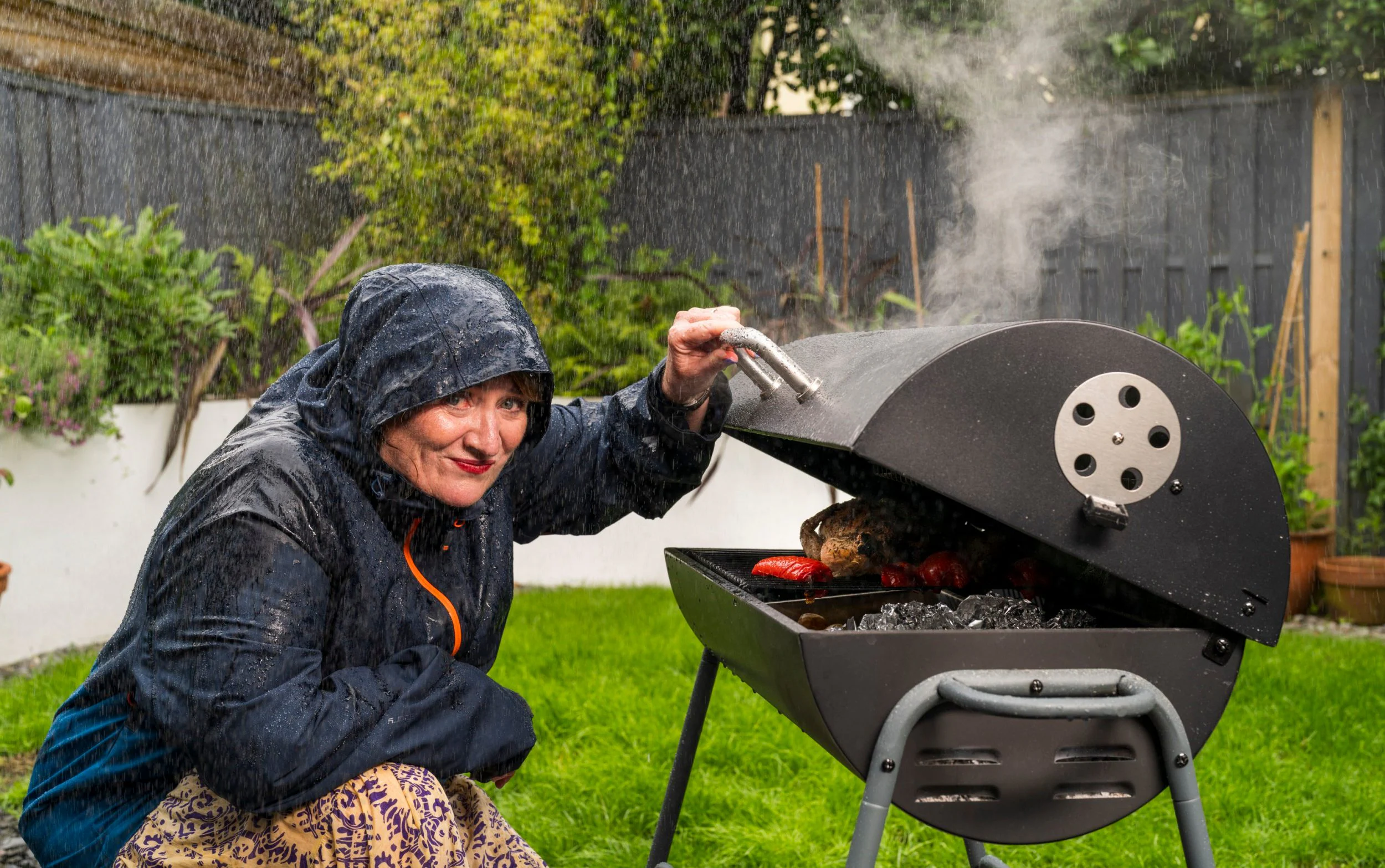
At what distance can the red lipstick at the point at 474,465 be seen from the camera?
1.81 metres

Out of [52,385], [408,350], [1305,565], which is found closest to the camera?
[408,350]

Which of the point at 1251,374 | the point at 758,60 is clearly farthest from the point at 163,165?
the point at 1251,374

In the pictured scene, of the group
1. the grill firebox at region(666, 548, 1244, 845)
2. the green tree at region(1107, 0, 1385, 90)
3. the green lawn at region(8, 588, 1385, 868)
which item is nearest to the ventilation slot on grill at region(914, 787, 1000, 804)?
the grill firebox at region(666, 548, 1244, 845)

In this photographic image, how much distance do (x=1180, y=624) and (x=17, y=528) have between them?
14.7ft

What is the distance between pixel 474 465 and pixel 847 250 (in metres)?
4.98

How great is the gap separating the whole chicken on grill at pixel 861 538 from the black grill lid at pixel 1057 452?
1.96 feet

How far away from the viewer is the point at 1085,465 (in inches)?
61.1

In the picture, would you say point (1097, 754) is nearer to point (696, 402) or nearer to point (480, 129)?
point (696, 402)

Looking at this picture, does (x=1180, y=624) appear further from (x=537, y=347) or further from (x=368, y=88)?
(x=368, y=88)

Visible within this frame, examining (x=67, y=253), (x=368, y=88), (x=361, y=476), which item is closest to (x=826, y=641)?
(x=361, y=476)

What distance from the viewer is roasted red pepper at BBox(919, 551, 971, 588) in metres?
2.14

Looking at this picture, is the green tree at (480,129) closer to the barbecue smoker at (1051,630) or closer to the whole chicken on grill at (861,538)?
the whole chicken on grill at (861,538)

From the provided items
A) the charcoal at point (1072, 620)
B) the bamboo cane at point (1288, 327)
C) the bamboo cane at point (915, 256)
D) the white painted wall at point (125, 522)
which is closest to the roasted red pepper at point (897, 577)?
the charcoal at point (1072, 620)

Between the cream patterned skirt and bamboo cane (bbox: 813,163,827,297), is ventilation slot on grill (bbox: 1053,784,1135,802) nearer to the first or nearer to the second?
the cream patterned skirt
